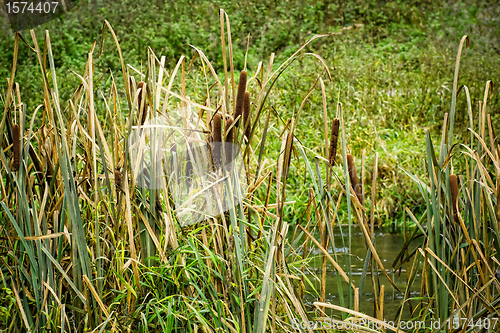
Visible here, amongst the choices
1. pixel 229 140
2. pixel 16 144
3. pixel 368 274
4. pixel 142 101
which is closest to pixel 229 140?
pixel 229 140

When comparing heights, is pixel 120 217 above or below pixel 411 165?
above

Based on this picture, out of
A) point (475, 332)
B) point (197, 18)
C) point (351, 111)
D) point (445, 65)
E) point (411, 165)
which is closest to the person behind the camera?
point (475, 332)

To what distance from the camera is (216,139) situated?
4.36 ft

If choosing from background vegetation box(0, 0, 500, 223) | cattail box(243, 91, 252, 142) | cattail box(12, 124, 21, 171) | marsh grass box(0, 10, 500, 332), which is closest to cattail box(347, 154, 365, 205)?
marsh grass box(0, 10, 500, 332)

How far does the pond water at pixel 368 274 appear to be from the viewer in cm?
220

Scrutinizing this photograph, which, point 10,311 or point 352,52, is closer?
point 10,311

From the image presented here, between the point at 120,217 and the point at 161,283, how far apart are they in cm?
23

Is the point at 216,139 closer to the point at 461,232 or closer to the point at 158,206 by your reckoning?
the point at 158,206

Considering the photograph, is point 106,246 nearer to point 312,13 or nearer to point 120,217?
point 120,217

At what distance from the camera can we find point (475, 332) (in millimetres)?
1292

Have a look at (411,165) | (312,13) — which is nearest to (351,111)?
(411,165)

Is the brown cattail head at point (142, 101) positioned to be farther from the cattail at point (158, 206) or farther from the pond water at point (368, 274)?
the pond water at point (368, 274)

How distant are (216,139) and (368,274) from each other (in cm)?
172

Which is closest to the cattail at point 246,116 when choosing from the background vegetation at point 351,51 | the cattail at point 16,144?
the cattail at point 16,144
